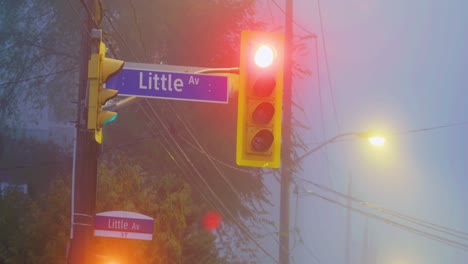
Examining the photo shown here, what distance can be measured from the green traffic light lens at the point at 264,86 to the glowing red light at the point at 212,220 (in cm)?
1631

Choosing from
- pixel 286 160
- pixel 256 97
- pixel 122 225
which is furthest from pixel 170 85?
pixel 286 160

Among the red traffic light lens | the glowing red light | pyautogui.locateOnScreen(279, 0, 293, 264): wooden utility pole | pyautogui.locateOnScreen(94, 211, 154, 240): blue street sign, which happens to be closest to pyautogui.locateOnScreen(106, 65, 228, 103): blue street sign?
the red traffic light lens

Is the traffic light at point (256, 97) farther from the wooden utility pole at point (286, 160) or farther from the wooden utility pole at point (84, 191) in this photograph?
the wooden utility pole at point (286, 160)

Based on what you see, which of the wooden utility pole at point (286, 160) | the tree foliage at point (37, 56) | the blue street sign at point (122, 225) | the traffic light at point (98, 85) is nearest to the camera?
the traffic light at point (98, 85)

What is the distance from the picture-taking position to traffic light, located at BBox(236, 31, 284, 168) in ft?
24.6

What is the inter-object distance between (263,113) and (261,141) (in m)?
0.31

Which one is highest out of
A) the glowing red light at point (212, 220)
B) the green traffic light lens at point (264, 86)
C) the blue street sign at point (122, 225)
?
the green traffic light lens at point (264, 86)

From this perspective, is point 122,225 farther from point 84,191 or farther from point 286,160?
point 286,160

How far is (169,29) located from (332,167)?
1071 centimetres

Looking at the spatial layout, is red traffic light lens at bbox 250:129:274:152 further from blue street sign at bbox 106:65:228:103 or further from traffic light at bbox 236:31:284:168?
blue street sign at bbox 106:65:228:103

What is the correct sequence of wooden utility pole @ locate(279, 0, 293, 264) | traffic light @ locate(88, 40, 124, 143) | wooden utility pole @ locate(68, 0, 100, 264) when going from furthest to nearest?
wooden utility pole @ locate(279, 0, 293, 264), wooden utility pole @ locate(68, 0, 100, 264), traffic light @ locate(88, 40, 124, 143)

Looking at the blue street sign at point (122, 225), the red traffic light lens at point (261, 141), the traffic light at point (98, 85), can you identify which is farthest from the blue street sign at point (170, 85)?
the blue street sign at point (122, 225)

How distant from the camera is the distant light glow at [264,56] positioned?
750 cm

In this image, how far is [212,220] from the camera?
24.6m
